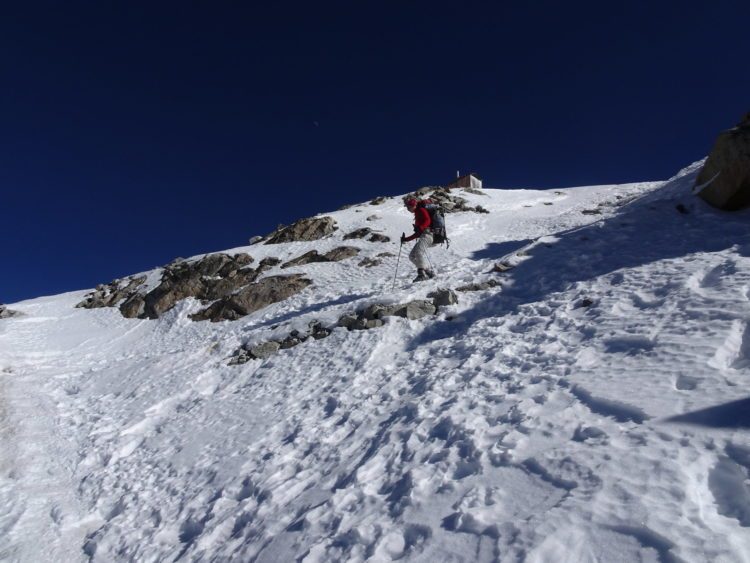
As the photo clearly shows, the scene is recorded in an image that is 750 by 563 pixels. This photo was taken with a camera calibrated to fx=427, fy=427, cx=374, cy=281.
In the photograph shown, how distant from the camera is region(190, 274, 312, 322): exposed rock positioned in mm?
19584

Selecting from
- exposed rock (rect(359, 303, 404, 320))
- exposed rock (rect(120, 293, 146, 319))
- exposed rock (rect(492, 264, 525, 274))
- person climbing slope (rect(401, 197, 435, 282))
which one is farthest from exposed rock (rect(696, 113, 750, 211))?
exposed rock (rect(120, 293, 146, 319))

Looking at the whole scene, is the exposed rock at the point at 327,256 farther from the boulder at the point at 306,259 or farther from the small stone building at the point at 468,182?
the small stone building at the point at 468,182

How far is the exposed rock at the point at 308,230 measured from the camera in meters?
30.4

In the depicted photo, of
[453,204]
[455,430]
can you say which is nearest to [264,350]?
[455,430]

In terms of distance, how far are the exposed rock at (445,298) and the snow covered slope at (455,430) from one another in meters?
0.39

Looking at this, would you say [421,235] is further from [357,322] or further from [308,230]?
[308,230]

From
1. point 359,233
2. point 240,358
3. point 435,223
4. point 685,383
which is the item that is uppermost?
point 435,223

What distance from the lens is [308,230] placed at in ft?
102

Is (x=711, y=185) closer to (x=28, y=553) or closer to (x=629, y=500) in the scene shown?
(x=629, y=500)

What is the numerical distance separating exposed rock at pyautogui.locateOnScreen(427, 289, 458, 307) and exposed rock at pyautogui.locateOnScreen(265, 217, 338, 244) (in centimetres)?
1887

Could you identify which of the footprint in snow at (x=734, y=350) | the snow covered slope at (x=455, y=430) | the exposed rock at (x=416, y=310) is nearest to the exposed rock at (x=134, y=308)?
the snow covered slope at (x=455, y=430)

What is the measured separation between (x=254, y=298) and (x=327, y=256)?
233 inches

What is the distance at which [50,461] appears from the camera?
946 centimetres

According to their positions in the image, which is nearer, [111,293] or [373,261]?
[373,261]
